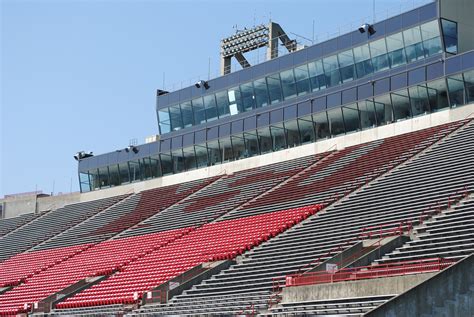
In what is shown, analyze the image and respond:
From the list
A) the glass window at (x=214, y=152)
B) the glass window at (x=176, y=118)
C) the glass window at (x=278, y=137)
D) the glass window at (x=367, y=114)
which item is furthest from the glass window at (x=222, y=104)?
the glass window at (x=367, y=114)

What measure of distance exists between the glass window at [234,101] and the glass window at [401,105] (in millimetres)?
11946

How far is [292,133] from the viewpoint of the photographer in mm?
50156

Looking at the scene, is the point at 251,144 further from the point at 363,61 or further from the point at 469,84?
the point at 469,84

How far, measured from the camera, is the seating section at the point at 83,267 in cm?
3997

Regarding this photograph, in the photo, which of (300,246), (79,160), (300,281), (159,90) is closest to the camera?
(300,281)

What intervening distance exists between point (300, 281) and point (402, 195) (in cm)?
813

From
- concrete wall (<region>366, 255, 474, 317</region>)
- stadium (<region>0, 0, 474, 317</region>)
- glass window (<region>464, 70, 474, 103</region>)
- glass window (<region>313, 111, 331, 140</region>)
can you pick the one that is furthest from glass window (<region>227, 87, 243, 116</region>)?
concrete wall (<region>366, 255, 474, 317</region>)

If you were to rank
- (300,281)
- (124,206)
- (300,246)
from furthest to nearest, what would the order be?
(124,206)
(300,246)
(300,281)

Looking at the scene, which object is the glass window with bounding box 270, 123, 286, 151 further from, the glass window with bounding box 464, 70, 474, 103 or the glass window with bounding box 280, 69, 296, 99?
the glass window with bounding box 464, 70, 474, 103

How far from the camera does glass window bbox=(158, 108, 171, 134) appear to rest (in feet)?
195

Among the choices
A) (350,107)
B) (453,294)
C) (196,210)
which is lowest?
(453,294)

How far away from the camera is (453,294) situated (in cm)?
2244

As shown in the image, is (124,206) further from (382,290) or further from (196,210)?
(382,290)

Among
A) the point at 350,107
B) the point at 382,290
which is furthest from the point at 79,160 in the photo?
the point at 382,290
